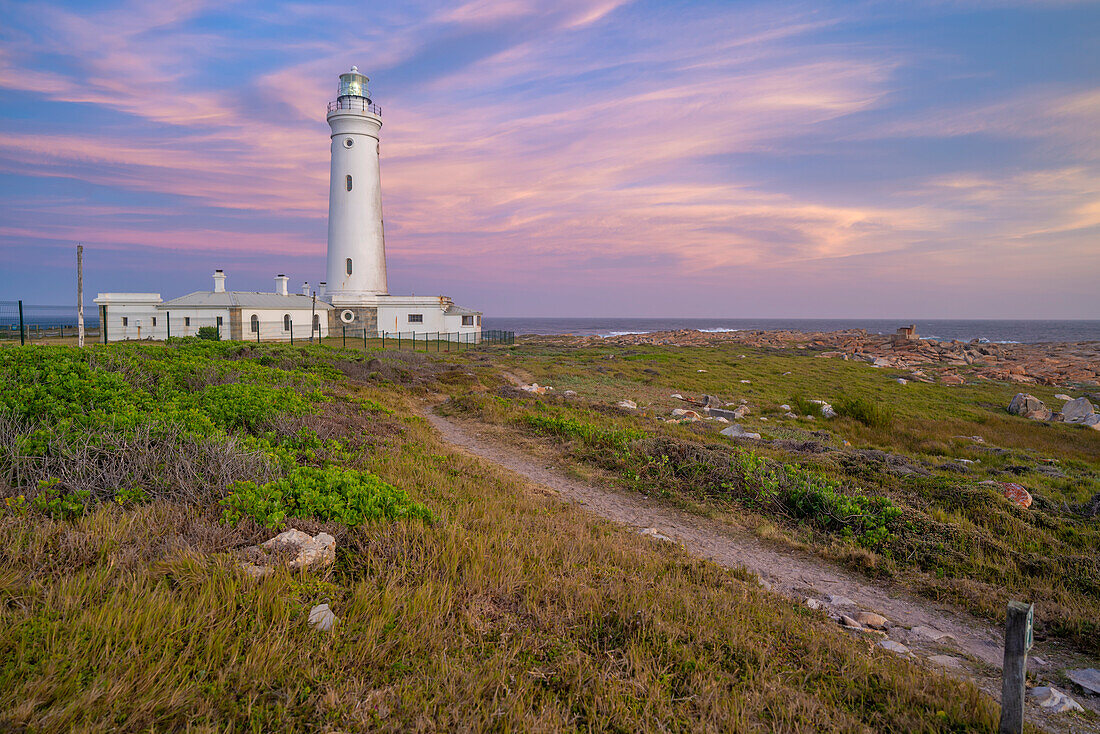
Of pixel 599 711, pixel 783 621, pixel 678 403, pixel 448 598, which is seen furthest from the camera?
pixel 678 403

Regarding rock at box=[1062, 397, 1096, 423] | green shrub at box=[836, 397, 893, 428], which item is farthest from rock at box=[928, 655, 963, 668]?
rock at box=[1062, 397, 1096, 423]

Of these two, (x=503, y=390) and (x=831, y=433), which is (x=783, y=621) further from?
(x=503, y=390)

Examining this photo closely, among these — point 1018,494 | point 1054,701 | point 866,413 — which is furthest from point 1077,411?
point 1054,701

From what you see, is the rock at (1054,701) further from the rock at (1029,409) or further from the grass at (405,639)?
the rock at (1029,409)

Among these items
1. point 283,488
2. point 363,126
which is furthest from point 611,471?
point 363,126

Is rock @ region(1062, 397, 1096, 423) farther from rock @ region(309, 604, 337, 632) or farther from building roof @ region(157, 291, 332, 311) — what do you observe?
building roof @ region(157, 291, 332, 311)
